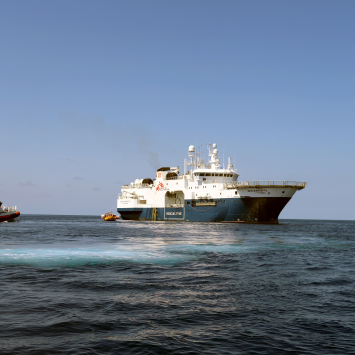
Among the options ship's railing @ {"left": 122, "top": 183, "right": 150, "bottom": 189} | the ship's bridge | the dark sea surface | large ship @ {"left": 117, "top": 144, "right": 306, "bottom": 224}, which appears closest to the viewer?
the dark sea surface

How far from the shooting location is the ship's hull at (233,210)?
6500 cm

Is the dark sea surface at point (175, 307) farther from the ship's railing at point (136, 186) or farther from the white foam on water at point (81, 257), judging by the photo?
the ship's railing at point (136, 186)

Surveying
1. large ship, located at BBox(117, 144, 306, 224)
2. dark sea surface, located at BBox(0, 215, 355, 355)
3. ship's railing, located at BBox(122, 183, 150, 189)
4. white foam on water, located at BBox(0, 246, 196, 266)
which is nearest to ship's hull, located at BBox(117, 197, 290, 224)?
large ship, located at BBox(117, 144, 306, 224)

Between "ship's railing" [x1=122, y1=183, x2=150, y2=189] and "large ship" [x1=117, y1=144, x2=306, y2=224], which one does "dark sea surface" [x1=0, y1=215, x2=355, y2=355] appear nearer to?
"large ship" [x1=117, y1=144, x2=306, y2=224]

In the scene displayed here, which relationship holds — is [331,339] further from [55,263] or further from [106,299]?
[55,263]

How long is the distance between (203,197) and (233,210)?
700 centimetres

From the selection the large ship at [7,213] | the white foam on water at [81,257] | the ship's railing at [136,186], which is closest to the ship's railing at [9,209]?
the large ship at [7,213]

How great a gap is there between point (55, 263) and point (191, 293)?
34.7 ft

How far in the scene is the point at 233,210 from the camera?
67.2 m

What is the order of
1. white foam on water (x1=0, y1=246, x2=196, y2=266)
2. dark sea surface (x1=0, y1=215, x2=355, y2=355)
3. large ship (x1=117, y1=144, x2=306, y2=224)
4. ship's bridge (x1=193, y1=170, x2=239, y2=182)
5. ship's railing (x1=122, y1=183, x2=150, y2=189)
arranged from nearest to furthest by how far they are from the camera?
dark sea surface (x1=0, y1=215, x2=355, y2=355)
white foam on water (x1=0, y1=246, x2=196, y2=266)
large ship (x1=117, y1=144, x2=306, y2=224)
ship's bridge (x1=193, y1=170, x2=239, y2=182)
ship's railing (x1=122, y1=183, x2=150, y2=189)

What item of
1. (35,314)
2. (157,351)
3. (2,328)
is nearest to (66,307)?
(35,314)

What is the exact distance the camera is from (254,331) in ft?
31.3

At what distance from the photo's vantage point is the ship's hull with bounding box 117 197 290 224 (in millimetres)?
65000

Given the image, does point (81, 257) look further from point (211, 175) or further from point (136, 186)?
point (136, 186)
